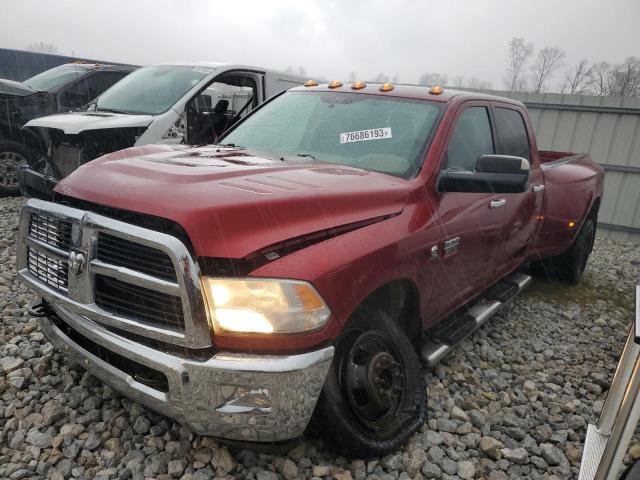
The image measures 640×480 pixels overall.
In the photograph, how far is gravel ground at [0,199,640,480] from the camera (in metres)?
2.11

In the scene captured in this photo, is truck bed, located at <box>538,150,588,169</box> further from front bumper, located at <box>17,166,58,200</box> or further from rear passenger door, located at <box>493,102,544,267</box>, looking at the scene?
front bumper, located at <box>17,166,58,200</box>

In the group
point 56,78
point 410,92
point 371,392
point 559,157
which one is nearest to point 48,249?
point 371,392

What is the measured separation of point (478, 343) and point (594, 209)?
267 centimetres

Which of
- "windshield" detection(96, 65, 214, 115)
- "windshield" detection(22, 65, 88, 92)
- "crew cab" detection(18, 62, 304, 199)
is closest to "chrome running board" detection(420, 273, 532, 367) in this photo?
"crew cab" detection(18, 62, 304, 199)

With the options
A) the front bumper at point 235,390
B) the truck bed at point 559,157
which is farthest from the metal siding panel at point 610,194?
the front bumper at point 235,390

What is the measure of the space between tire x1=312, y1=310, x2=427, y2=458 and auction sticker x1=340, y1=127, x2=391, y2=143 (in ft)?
3.54

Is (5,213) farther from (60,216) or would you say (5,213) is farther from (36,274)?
(60,216)

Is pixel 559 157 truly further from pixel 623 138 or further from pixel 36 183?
pixel 36 183

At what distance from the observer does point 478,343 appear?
364cm

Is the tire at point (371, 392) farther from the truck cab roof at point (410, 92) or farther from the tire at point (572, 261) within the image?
the tire at point (572, 261)

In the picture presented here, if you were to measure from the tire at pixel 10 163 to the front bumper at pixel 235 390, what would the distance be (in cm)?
575

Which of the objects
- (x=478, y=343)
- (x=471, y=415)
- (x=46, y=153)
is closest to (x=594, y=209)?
(x=478, y=343)

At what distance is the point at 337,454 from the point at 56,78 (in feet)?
→ 25.1

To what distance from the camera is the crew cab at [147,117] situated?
4.95 meters
